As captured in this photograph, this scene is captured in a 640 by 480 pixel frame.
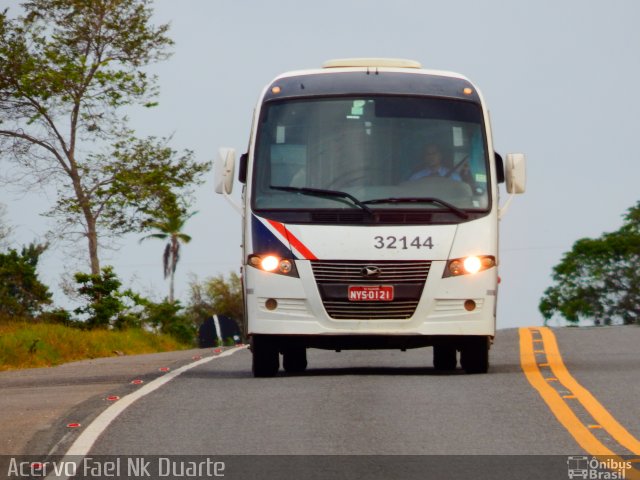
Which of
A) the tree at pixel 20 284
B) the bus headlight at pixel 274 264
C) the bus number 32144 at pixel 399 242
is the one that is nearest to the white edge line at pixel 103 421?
the bus headlight at pixel 274 264

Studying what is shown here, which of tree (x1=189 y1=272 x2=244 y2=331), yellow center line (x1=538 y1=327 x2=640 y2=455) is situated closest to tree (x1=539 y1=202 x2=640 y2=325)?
tree (x1=189 y1=272 x2=244 y2=331)

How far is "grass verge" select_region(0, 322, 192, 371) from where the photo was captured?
23109 millimetres

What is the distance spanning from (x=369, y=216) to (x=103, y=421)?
418cm

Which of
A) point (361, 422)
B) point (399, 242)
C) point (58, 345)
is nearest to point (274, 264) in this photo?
point (399, 242)

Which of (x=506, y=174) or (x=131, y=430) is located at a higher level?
(x=506, y=174)

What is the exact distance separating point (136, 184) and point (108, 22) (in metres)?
4.57

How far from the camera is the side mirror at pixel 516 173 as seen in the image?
52.3ft

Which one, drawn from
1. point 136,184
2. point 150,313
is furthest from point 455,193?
point 150,313

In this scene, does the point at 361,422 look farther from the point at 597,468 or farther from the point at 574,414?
the point at 597,468

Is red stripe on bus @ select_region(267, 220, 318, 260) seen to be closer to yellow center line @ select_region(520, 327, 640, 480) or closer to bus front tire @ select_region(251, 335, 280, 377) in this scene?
bus front tire @ select_region(251, 335, 280, 377)

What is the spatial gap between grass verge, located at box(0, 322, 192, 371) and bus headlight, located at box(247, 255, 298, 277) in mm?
7525

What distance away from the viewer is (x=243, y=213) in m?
16.1

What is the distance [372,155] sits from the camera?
1584cm

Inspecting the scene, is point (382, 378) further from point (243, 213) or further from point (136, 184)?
point (136, 184)
